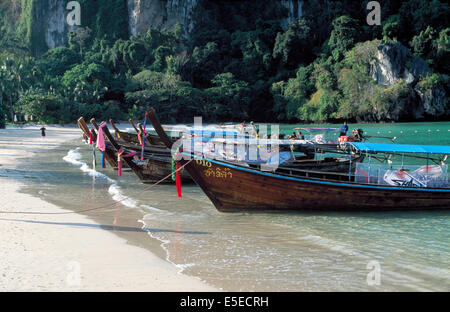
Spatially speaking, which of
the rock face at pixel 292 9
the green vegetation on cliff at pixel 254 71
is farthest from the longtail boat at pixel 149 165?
the rock face at pixel 292 9

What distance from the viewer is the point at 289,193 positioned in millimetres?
11250

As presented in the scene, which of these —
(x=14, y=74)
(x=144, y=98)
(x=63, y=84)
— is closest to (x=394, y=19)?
(x=144, y=98)

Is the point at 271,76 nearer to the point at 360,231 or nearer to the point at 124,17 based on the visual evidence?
the point at 124,17

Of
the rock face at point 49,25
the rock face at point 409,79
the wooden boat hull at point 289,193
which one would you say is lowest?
the wooden boat hull at point 289,193

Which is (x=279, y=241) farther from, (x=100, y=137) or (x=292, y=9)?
(x=292, y=9)

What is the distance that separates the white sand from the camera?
6.45 metres

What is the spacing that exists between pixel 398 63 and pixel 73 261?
210 ft

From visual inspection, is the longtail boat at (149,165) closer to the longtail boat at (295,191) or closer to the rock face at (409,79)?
the longtail boat at (295,191)

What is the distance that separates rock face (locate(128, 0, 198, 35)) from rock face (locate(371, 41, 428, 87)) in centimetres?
3769

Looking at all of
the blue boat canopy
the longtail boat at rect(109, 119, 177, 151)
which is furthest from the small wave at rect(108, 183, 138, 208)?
the blue boat canopy

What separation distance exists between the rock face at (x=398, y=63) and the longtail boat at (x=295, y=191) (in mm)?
56069

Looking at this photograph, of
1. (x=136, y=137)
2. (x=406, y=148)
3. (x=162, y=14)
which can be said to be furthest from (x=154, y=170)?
(x=162, y=14)

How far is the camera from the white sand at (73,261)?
21.2 ft
